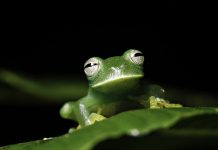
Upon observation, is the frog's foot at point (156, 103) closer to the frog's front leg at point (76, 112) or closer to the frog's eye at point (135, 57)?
the frog's eye at point (135, 57)

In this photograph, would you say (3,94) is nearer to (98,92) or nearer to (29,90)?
(29,90)

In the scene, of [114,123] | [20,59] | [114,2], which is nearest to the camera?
[114,123]

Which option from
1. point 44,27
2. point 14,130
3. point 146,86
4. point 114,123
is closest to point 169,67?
point 44,27

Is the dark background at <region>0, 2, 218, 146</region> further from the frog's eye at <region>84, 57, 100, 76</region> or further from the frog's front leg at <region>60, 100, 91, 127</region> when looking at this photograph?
the frog's front leg at <region>60, 100, 91, 127</region>

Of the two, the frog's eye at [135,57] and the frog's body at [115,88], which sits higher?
the frog's eye at [135,57]

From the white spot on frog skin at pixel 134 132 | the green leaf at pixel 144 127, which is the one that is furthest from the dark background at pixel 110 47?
the white spot on frog skin at pixel 134 132

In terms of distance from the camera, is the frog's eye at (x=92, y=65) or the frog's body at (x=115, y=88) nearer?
the frog's body at (x=115, y=88)

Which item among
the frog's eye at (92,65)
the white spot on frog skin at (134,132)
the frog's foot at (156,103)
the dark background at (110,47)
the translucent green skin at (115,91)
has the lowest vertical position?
the white spot on frog skin at (134,132)

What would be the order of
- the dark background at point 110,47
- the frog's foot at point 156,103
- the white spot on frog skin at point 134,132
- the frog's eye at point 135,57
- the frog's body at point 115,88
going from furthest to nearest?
1. the dark background at point 110,47
2. the frog's eye at point 135,57
3. the frog's body at point 115,88
4. the frog's foot at point 156,103
5. the white spot on frog skin at point 134,132
